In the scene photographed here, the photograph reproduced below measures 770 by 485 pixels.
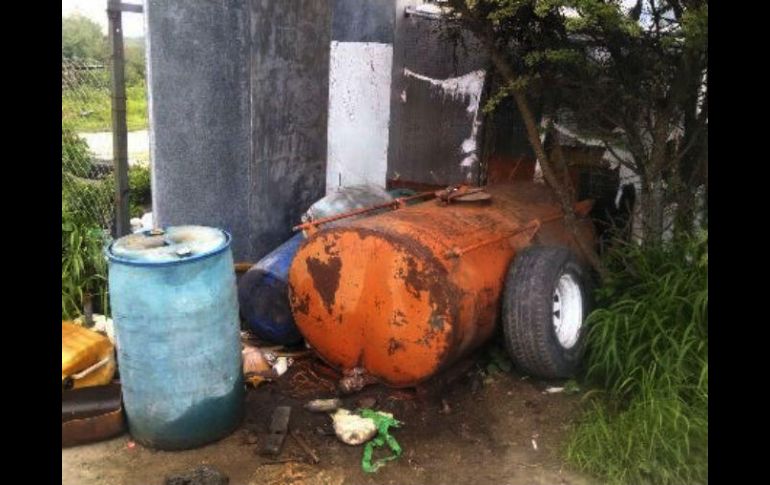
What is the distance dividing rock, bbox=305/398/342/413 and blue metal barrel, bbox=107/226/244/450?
550 millimetres

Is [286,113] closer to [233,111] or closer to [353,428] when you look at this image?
[233,111]

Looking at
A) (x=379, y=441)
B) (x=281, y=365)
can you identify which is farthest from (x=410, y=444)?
(x=281, y=365)

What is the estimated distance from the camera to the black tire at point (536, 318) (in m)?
4.54

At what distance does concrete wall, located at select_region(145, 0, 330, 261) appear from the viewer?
17.5ft

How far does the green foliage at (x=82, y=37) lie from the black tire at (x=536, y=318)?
19.7 metres

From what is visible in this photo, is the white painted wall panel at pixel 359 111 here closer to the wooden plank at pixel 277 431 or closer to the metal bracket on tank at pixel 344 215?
the metal bracket on tank at pixel 344 215

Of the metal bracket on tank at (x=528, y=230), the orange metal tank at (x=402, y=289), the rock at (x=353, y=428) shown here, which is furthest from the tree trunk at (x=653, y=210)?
the rock at (x=353, y=428)

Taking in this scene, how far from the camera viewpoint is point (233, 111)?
564cm

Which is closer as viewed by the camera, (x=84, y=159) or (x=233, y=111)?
(x=233, y=111)

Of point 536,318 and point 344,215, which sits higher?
point 344,215

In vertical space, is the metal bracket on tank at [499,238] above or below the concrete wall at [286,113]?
below

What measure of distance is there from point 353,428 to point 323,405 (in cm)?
36
